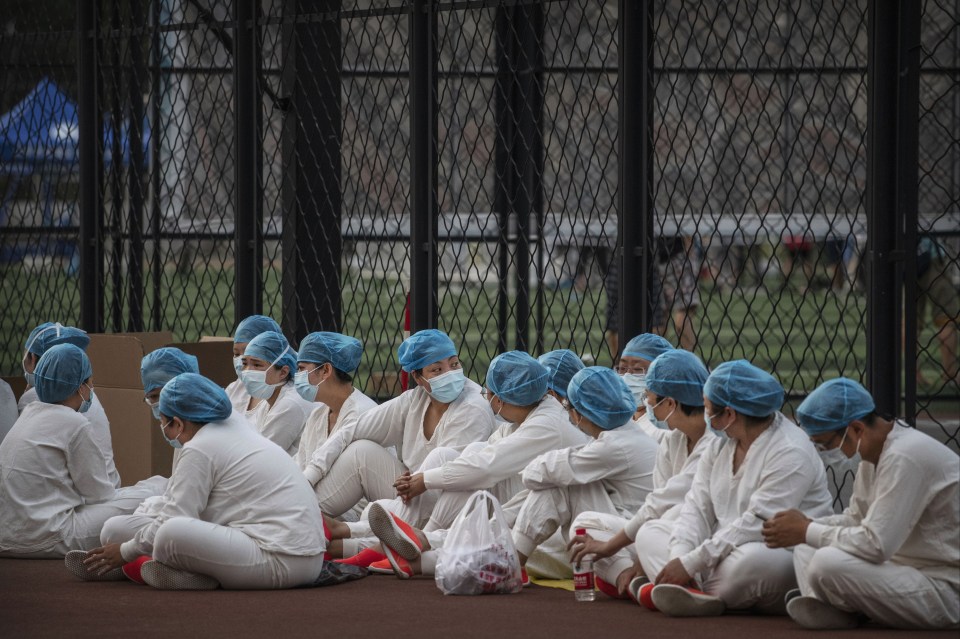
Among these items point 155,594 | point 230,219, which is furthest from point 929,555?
point 230,219

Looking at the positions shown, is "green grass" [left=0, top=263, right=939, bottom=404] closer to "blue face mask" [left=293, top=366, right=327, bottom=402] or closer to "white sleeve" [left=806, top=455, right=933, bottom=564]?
"blue face mask" [left=293, top=366, right=327, bottom=402]

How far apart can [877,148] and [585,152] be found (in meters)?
7.47

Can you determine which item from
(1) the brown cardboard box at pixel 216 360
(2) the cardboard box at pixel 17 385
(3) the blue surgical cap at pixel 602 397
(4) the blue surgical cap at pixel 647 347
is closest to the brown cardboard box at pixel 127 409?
(1) the brown cardboard box at pixel 216 360

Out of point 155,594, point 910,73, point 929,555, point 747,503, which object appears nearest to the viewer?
point 929,555

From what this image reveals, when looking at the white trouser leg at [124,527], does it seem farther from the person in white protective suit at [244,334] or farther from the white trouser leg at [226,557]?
the person in white protective suit at [244,334]

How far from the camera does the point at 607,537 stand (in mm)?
5590

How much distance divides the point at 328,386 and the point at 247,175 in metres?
2.22

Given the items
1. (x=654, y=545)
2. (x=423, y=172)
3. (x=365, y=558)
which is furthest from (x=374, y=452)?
(x=654, y=545)

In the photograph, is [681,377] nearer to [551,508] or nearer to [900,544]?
[551,508]

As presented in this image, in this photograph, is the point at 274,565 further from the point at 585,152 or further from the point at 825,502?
the point at 585,152

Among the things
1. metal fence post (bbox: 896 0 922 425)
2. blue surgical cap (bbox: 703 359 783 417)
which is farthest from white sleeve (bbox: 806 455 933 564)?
metal fence post (bbox: 896 0 922 425)

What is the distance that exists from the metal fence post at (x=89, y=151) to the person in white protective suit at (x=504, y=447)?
426cm

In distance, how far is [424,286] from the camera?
7988mm

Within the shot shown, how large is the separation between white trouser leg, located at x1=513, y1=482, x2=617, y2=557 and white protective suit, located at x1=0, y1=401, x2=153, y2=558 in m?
1.93
